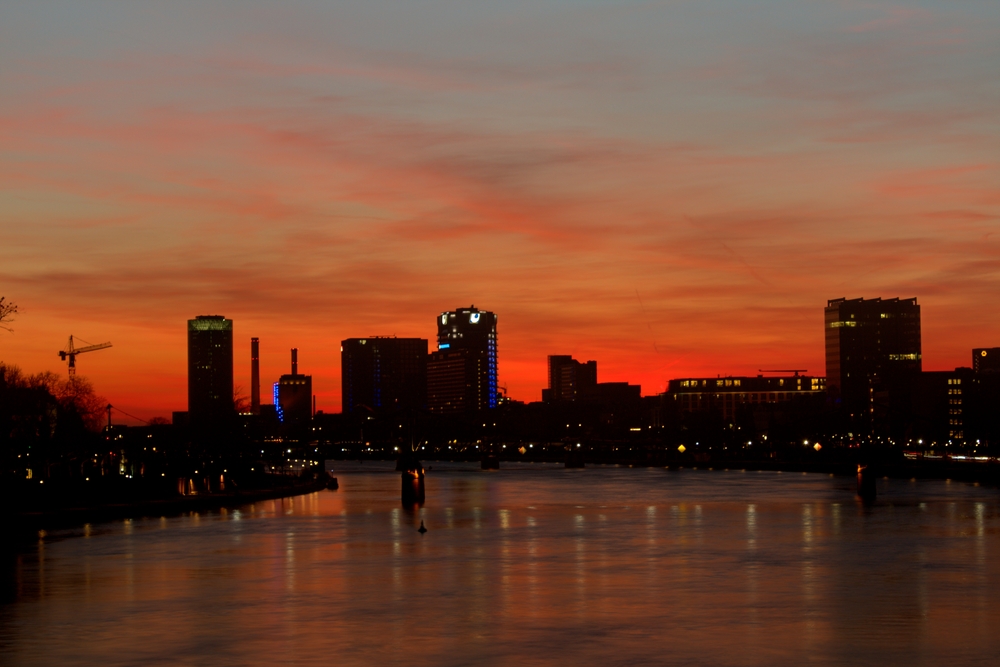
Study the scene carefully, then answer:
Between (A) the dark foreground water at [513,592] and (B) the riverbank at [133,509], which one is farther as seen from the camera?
(B) the riverbank at [133,509]

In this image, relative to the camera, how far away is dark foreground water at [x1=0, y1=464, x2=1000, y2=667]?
94.9ft

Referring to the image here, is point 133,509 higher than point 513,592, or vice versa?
point 513,592

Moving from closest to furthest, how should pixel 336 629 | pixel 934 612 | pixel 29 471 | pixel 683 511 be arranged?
pixel 336 629
pixel 934 612
pixel 683 511
pixel 29 471

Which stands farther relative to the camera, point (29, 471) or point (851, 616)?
point (29, 471)

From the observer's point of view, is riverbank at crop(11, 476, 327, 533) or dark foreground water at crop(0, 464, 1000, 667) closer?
dark foreground water at crop(0, 464, 1000, 667)

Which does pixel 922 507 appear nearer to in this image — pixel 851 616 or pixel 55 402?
pixel 851 616

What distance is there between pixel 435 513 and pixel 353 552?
32.2 metres

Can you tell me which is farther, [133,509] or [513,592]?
[133,509]

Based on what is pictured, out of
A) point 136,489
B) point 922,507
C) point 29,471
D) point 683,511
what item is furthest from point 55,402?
point 922,507

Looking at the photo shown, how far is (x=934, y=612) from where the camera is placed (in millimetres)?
34438

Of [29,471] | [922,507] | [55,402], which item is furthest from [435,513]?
[55,402]

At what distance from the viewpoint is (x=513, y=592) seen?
39531mm

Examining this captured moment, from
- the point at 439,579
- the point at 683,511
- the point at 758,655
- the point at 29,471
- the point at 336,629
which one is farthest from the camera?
the point at 29,471

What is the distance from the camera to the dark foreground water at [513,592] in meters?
28.9
